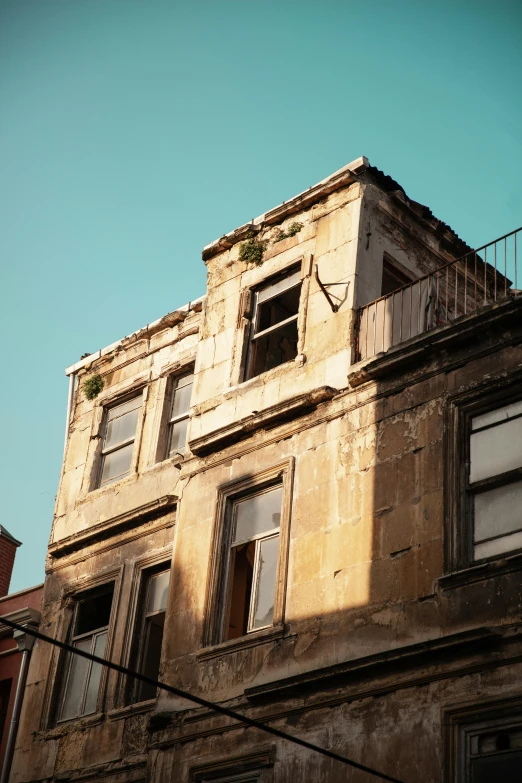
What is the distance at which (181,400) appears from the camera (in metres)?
19.2

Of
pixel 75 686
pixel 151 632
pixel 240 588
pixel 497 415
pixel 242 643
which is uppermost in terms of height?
pixel 497 415

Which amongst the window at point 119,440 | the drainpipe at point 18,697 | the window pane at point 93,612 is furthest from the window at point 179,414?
the drainpipe at point 18,697

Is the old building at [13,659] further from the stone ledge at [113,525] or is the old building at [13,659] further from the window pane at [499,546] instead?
the window pane at [499,546]

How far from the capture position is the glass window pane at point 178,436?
1862 cm

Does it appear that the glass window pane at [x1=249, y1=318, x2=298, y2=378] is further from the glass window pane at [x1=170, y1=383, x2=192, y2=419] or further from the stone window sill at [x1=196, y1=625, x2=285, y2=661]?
the stone window sill at [x1=196, y1=625, x2=285, y2=661]

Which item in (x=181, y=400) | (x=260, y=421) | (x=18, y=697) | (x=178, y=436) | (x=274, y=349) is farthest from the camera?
(x=181, y=400)

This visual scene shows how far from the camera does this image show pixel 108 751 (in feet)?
53.1

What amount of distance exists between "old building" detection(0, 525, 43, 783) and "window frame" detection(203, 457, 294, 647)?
4.51m

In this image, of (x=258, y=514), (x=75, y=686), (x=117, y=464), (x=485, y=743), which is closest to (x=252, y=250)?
(x=117, y=464)

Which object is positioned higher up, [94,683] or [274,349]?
[274,349]

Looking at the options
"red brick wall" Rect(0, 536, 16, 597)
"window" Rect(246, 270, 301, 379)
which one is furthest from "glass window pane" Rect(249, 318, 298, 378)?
"red brick wall" Rect(0, 536, 16, 597)

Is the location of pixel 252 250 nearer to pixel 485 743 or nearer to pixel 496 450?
pixel 496 450

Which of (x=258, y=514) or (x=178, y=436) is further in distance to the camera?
(x=178, y=436)

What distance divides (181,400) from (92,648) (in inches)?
166
